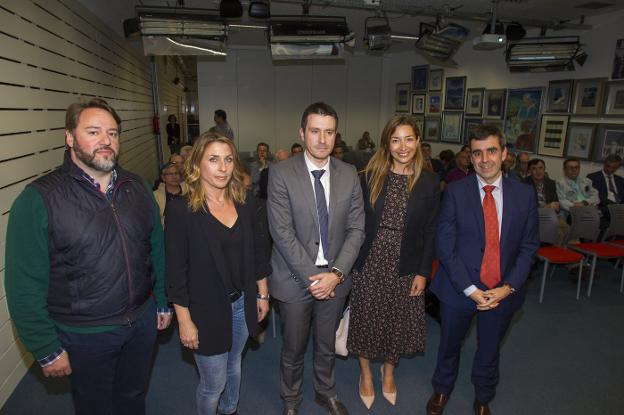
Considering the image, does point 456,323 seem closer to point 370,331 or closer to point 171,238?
point 370,331

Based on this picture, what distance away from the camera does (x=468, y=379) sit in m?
2.97

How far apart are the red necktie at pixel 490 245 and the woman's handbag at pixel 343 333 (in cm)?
92

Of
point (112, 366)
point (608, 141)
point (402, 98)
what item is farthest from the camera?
point (402, 98)

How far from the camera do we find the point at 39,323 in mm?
1577

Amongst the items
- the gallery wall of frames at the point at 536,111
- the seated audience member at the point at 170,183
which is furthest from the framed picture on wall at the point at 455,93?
the seated audience member at the point at 170,183

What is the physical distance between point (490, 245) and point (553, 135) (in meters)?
5.81

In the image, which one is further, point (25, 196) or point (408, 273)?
point (408, 273)

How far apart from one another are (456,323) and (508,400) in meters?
0.93

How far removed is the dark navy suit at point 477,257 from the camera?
2.22 m

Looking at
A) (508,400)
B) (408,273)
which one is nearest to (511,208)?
(408,273)

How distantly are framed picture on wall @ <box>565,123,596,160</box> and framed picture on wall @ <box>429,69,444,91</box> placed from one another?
3320 millimetres

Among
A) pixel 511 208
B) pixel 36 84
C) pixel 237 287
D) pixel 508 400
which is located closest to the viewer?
pixel 237 287

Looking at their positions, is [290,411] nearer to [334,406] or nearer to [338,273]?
[334,406]

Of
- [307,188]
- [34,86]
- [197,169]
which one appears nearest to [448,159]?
[307,188]
